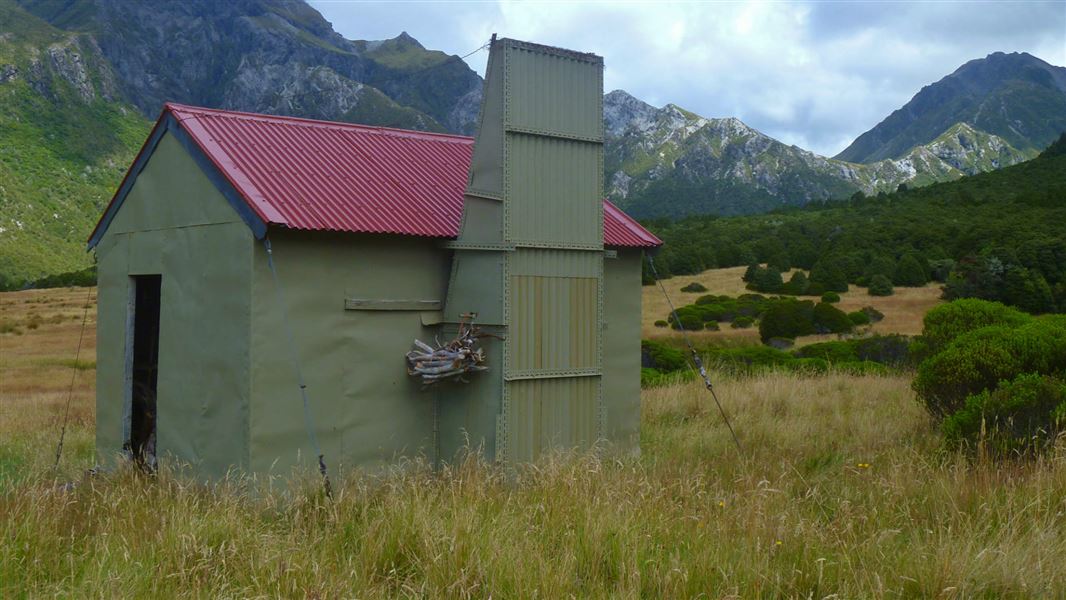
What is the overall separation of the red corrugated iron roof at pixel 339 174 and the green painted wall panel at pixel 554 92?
139 cm

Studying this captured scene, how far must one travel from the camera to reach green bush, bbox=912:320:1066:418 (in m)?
10.6

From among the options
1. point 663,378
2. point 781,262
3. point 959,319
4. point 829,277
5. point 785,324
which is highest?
point 781,262

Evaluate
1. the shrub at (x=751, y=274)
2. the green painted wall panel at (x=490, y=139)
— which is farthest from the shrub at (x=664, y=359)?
the shrub at (x=751, y=274)

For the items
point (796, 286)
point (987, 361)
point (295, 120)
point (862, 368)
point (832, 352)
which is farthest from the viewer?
point (796, 286)

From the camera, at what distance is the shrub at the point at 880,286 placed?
144 feet

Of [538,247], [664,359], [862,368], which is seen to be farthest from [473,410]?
[664,359]

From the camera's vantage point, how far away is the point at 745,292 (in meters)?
48.2

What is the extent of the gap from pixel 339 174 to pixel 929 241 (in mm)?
48456

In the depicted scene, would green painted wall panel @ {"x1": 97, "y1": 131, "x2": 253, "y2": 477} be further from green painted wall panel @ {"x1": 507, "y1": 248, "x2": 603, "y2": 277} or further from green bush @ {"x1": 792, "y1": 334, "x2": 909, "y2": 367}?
green bush @ {"x1": 792, "y1": 334, "x2": 909, "y2": 367}

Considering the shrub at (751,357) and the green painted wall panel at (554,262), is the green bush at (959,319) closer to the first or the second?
the shrub at (751,357)

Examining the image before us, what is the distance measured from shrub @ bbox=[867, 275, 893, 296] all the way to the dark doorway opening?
126 ft

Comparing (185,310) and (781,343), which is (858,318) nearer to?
(781,343)

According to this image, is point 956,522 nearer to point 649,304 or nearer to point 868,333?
point 868,333

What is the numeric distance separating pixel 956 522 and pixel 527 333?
4.07 m
